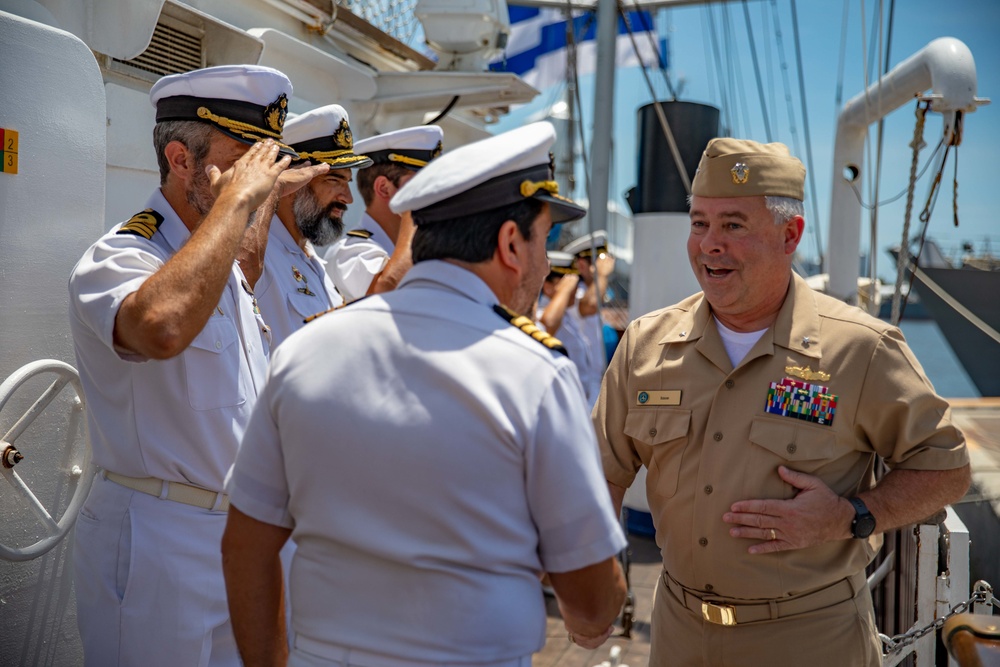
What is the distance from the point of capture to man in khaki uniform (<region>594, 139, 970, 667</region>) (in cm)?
203

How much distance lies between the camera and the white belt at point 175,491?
197cm

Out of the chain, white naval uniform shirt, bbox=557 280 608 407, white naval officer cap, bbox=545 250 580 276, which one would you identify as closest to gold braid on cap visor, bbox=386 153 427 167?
the chain

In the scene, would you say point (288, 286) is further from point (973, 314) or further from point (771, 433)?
point (973, 314)

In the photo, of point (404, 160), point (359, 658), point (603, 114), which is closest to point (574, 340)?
point (603, 114)

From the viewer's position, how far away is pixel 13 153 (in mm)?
2316

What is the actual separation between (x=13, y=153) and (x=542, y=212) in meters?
1.57

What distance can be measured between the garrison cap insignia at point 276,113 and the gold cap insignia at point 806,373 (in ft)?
4.74

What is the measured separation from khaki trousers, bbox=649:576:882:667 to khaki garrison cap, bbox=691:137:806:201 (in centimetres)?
100

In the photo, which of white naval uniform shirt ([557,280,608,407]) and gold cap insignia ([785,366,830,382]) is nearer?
gold cap insignia ([785,366,830,382])

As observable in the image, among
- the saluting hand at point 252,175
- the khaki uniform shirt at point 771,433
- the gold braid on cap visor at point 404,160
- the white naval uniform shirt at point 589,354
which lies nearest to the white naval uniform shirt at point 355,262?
the gold braid on cap visor at point 404,160

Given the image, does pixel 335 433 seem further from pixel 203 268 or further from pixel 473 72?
pixel 473 72

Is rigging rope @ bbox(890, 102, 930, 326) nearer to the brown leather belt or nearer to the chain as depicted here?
the chain

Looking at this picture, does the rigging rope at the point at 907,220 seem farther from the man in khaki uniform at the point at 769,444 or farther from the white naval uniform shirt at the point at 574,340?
the white naval uniform shirt at the point at 574,340

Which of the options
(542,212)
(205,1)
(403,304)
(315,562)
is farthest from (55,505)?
(205,1)
